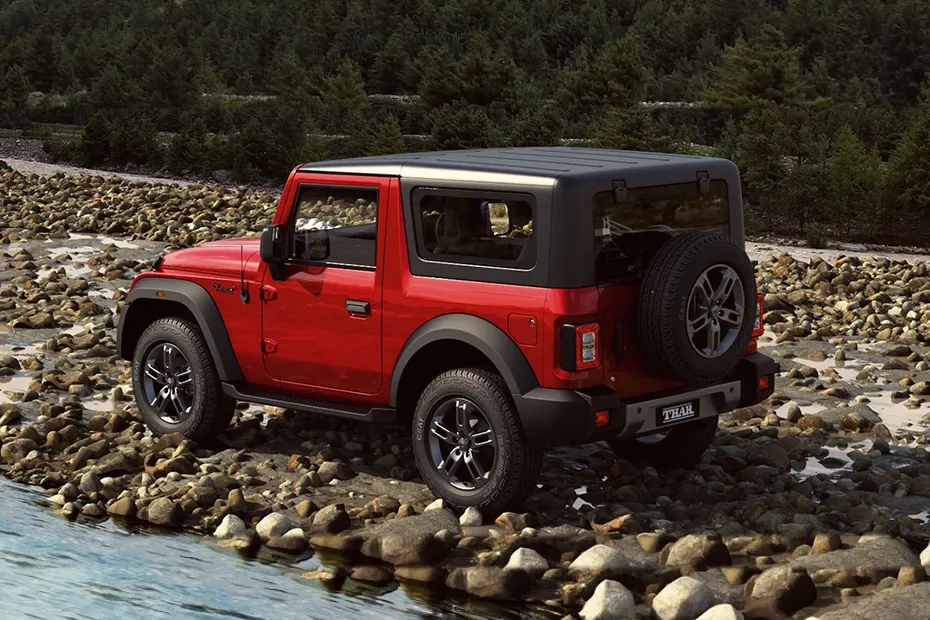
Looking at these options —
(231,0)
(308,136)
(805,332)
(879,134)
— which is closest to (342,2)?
(231,0)

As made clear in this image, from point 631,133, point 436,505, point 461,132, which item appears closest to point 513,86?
point 461,132

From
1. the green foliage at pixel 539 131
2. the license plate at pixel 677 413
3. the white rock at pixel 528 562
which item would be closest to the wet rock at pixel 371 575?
the white rock at pixel 528 562

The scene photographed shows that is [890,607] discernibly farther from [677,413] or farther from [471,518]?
[471,518]

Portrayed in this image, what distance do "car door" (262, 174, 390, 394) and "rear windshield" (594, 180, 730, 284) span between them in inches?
50.9

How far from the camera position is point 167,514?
8.09 meters

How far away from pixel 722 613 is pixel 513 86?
3841cm

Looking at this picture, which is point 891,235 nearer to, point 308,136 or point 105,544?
point 308,136

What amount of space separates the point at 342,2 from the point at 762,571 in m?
74.2

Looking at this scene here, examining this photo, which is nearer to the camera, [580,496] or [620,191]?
[620,191]

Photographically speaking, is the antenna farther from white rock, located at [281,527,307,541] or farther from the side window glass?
white rock, located at [281,527,307,541]

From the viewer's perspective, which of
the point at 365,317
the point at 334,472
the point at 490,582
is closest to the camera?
the point at 490,582

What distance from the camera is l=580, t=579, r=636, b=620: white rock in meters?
6.69

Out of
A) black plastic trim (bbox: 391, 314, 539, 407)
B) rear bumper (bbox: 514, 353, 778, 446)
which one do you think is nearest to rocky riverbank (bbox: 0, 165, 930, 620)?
rear bumper (bbox: 514, 353, 778, 446)

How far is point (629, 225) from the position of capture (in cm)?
765
